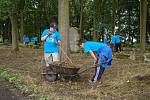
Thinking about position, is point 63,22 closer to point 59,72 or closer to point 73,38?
point 59,72

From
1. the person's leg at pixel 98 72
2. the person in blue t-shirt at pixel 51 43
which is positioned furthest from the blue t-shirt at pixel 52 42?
the person's leg at pixel 98 72

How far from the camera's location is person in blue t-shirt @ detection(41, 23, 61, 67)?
13597 millimetres

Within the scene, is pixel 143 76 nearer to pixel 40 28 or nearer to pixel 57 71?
pixel 57 71

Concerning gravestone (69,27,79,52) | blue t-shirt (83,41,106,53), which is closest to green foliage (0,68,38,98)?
blue t-shirt (83,41,106,53)

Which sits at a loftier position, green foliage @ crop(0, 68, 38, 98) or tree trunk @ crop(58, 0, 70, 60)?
tree trunk @ crop(58, 0, 70, 60)

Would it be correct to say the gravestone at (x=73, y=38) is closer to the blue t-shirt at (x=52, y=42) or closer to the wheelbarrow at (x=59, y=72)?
the blue t-shirt at (x=52, y=42)

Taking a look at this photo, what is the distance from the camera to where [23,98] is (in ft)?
34.1

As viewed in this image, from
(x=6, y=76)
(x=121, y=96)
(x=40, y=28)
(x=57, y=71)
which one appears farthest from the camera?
(x=40, y=28)

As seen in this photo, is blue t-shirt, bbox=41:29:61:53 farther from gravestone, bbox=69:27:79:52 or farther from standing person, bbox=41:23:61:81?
gravestone, bbox=69:27:79:52

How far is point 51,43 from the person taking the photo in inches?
542

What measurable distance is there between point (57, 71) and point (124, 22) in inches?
1501

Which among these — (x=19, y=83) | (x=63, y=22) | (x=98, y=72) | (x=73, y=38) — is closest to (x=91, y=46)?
(x=98, y=72)

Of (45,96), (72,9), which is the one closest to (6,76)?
(45,96)

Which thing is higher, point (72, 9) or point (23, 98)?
point (72, 9)
